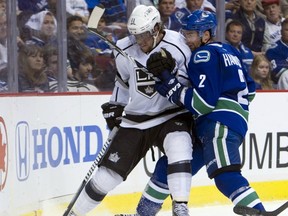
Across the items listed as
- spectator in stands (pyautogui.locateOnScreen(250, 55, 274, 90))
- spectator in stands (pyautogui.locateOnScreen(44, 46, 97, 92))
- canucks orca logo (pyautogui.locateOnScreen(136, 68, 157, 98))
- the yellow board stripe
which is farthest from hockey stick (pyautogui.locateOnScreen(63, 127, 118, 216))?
spectator in stands (pyautogui.locateOnScreen(250, 55, 274, 90))

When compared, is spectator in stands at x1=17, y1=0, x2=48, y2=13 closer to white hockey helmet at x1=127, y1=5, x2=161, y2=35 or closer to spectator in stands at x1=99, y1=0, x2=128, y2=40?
spectator in stands at x1=99, y1=0, x2=128, y2=40

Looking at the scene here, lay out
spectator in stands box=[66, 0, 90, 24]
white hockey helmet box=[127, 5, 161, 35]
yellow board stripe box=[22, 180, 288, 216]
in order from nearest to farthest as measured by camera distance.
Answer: white hockey helmet box=[127, 5, 161, 35], yellow board stripe box=[22, 180, 288, 216], spectator in stands box=[66, 0, 90, 24]

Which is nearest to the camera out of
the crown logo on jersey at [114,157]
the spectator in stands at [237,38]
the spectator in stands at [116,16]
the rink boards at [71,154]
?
the crown logo on jersey at [114,157]

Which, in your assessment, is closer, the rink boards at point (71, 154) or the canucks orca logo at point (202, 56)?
the canucks orca logo at point (202, 56)

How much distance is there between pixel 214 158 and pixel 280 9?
11.2ft

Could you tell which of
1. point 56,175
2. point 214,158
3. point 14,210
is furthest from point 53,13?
point 214,158

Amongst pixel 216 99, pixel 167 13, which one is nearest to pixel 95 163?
pixel 216 99

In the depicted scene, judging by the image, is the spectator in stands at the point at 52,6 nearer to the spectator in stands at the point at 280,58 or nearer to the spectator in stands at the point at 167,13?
the spectator in stands at the point at 167,13

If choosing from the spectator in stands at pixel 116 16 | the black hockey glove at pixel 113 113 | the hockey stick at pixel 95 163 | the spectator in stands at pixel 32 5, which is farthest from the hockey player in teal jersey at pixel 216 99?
the spectator in stands at pixel 116 16

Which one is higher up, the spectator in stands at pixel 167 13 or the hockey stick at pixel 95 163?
the spectator in stands at pixel 167 13

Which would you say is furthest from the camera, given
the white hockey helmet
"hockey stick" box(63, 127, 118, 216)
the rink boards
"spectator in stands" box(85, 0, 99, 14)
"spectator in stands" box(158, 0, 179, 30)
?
"spectator in stands" box(158, 0, 179, 30)

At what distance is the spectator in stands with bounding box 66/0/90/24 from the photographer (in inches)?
260

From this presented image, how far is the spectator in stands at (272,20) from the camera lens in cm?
798

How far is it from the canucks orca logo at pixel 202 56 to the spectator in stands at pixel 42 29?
1770 millimetres
